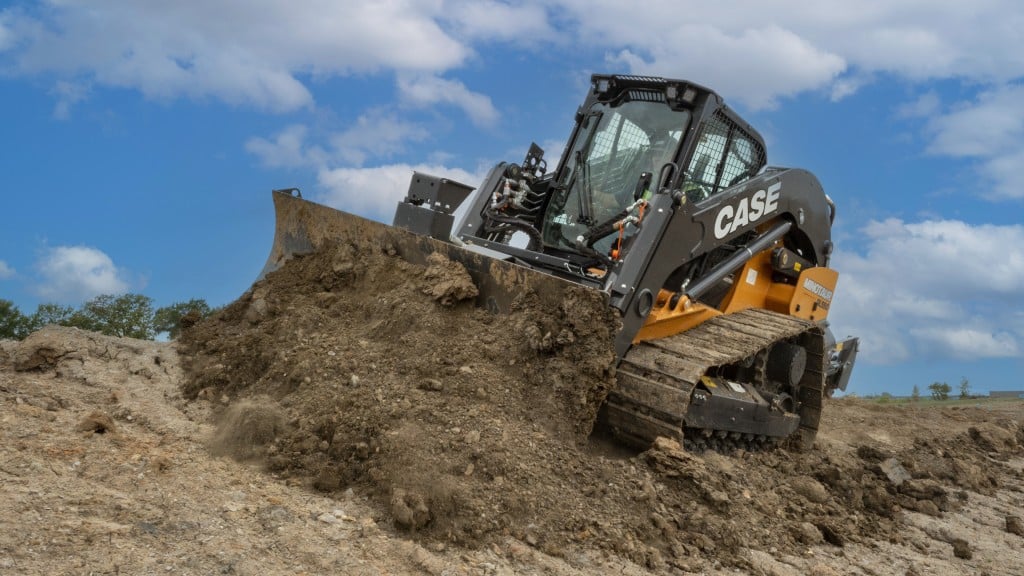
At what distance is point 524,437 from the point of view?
465cm

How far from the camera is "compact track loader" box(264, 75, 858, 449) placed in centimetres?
563

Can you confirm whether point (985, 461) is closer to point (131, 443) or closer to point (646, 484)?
point (646, 484)

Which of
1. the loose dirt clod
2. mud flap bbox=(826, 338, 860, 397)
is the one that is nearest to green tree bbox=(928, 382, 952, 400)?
mud flap bbox=(826, 338, 860, 397)

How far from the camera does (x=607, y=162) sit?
7027 mm

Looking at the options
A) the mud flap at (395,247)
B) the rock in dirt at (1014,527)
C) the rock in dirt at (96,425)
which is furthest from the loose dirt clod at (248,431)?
the rock in dirt at (1014,527)

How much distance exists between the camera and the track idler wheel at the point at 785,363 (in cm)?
707

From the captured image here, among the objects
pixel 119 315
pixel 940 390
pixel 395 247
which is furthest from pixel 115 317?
pixel 940 390

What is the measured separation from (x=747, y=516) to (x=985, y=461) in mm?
5602

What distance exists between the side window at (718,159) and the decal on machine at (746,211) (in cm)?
28

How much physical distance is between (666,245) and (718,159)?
138 cm

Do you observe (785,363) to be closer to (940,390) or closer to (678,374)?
(678,374)

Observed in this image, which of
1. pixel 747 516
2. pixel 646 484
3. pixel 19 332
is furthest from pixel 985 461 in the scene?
pixel 19 332

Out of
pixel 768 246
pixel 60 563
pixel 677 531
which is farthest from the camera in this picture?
pixel 768 246

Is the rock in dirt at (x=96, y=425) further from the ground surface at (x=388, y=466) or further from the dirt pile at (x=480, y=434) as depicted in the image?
the dirt pile at (x=480, y=434)
